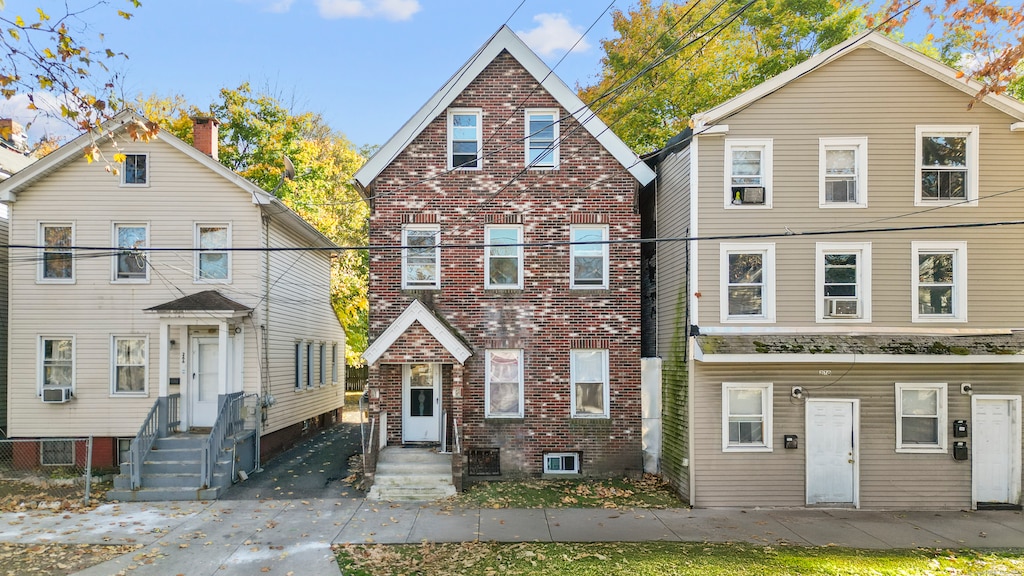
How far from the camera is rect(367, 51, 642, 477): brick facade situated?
1333 centimetres

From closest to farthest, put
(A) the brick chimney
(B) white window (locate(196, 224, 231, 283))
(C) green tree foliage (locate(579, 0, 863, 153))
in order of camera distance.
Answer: (B) white window (locate(196, 224, 231, 283)) → (A) the brick chimney → (C) green tree foliage (locate(579, 0, 863, 153))

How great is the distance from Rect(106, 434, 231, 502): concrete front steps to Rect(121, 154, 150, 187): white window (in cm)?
599

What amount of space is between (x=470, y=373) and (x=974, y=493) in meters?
10.3

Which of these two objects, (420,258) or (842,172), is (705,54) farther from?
(420,258)

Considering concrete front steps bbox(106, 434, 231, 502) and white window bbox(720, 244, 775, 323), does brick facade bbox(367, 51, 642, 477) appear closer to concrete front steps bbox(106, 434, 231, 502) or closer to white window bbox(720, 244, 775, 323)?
white window bbox(720, 244, 775, 323)

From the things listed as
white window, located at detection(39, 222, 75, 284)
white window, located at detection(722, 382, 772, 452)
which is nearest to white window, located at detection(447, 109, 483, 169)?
white window, located at detection(722, 382, 772, 452)

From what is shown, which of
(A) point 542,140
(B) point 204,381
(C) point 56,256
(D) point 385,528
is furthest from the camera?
(B) point 204,381

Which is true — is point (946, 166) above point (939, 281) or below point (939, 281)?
above

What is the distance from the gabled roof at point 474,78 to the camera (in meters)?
13.4

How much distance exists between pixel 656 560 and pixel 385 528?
14.5 ft

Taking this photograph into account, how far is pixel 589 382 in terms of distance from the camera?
533 inches

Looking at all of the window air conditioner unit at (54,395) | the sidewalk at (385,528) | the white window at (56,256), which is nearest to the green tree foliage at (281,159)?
the white window at (56,256)

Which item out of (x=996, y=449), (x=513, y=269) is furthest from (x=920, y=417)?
(x=513, y=269)

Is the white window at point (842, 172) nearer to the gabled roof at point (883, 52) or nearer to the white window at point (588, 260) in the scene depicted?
the gabled roof at point (883, 52)
